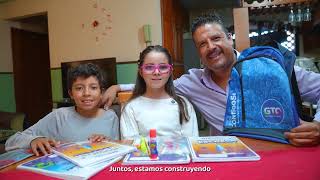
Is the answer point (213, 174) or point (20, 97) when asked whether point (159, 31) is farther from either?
point (213, 174)

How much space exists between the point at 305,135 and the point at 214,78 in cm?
79

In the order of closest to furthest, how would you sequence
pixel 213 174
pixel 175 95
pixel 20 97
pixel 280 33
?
pixel 213 174
pixel 175 95
pixel 280 33
pixel 20 97

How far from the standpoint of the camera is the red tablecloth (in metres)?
0.66

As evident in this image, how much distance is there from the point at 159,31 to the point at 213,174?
139 inches

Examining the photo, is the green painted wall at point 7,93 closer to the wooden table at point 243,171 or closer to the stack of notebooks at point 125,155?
the stack of notebooks at point 125,155

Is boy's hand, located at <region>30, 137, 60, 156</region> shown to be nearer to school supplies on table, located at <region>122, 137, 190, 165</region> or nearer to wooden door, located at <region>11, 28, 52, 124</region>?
school supplies on table, located at <region>122, 137, 190, 165</region>

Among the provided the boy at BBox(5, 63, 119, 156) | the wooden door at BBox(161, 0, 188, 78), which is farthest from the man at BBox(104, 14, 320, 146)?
the wooden door at BBox(161, 0, 188, 78)

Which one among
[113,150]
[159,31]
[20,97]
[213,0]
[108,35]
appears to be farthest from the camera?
[213,0]

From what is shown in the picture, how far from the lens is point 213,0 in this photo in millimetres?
5965

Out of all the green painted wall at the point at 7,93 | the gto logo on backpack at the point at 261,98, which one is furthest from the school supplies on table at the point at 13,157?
the green painted wall at the point at 7,93

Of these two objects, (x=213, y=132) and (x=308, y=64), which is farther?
(x=308, y=64)

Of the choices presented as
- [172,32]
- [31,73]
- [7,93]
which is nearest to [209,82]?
[172,32]

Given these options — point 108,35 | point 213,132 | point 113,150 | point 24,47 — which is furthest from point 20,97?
point 113,150

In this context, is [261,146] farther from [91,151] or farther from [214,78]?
[214,78]
